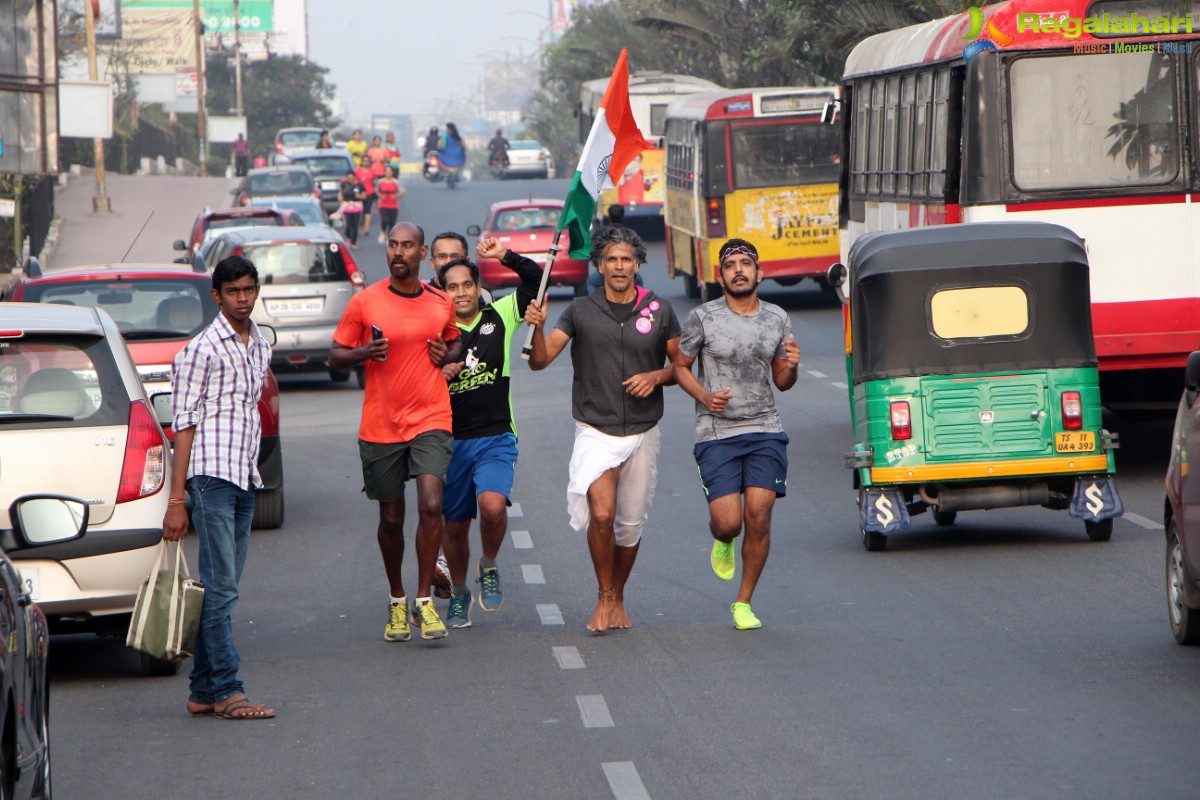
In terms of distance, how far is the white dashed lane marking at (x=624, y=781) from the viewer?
6.36 m

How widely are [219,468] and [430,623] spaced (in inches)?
70.9

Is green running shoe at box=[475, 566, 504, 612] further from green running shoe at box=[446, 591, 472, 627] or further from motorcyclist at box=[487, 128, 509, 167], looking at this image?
motorcyclist at box=[487, 128, 509, 167]

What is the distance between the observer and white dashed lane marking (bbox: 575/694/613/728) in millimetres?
7398

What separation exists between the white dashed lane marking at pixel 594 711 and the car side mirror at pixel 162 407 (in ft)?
7.78

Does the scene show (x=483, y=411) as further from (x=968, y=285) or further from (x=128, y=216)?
(x=128, y=216)

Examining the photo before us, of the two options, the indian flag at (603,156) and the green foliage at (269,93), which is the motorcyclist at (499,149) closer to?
the green foliage at (269,93)

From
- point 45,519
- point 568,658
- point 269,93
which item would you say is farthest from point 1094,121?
point 269,93

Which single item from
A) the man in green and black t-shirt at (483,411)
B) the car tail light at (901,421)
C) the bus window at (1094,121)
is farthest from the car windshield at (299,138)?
the man in green and black t-shirt at (483,411)

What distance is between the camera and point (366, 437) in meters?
9.07

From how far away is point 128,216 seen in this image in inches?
1939

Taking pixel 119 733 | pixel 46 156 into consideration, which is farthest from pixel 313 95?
pixel 119 733

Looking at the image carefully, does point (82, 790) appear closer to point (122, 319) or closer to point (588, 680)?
point (588, 680)

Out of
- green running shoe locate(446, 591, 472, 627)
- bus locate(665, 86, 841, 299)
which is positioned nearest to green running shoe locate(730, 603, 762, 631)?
green running shoe locate(446, 591, 472, 627)

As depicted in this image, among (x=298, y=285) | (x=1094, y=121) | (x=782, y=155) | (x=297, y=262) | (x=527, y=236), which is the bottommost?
(x=298, y=285)
